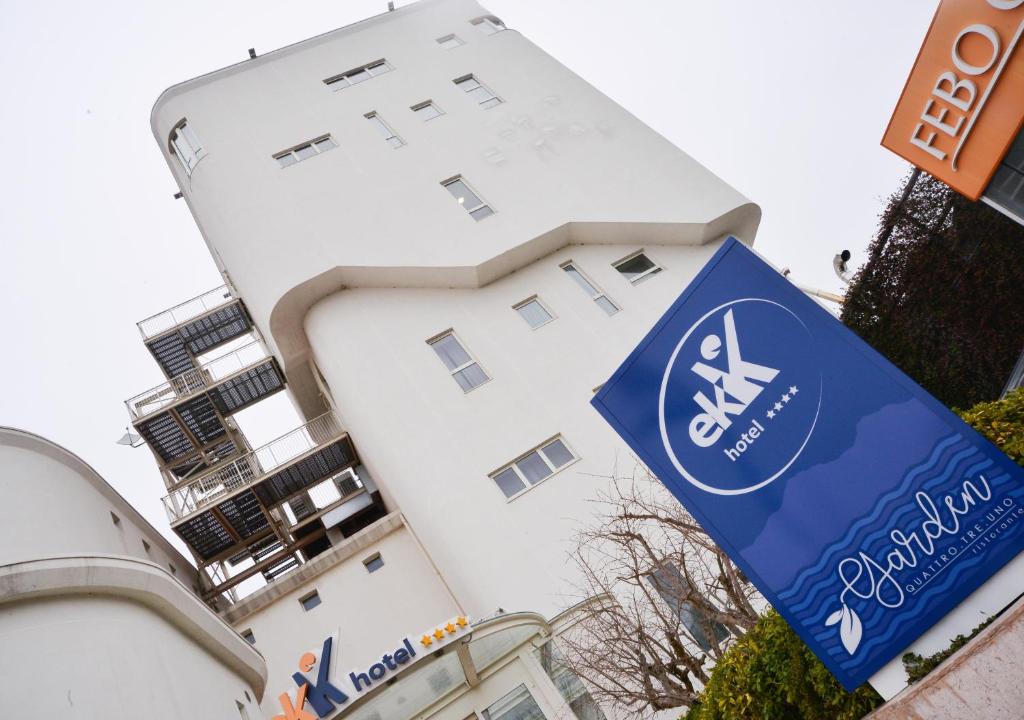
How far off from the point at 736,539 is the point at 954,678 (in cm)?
181

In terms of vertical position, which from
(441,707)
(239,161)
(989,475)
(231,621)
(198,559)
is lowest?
(989,475)

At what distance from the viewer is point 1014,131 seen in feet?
31.9

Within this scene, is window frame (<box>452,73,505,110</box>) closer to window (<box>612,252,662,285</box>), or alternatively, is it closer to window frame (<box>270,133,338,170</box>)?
window frame (<box>270,133,338,170</box>)

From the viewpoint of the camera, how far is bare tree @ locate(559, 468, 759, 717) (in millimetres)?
9984

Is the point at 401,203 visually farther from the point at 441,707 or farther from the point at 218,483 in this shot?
the point at 441,707

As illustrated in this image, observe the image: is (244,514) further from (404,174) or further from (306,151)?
(306,151)

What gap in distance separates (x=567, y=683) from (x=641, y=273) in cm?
1346

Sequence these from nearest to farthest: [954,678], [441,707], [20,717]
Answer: [954,678] < [20,717] < [441,707]

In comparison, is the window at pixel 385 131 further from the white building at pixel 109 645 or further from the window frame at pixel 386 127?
the white building at pixel 109 645

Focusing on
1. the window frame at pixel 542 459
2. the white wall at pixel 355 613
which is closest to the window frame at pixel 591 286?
the window frame at pixel 542 459

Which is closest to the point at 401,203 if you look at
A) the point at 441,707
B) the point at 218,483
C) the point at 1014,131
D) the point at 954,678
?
the point at 218,483

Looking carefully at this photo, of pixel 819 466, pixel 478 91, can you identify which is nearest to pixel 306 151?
pixel 478 91

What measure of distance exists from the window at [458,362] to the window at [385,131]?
8944mm

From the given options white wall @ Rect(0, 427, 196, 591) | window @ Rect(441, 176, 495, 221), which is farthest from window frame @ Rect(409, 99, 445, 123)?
white wall @ Rect(0, 427, 196, 591)
